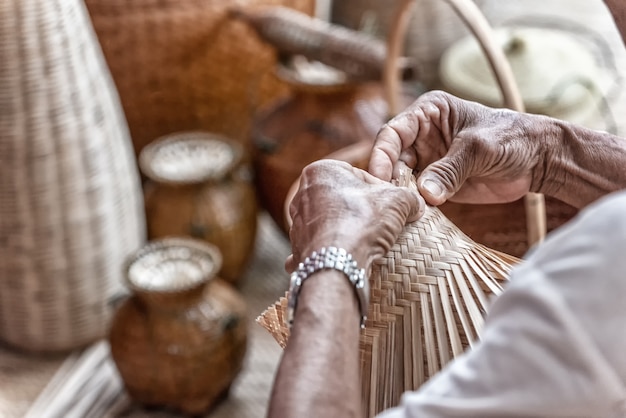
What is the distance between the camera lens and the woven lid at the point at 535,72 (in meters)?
1.35

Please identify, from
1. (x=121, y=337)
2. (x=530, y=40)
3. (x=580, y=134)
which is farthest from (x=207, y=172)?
(x=580, y=134)

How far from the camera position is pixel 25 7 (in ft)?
4.09

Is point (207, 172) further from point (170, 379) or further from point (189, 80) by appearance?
point (170, 379)

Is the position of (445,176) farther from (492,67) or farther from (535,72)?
(535,72)

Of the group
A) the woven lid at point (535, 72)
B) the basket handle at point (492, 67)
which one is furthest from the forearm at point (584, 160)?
the woven lid at point (535, 72)

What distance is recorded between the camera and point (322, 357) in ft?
1.77

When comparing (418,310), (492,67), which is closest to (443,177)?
(418,310)

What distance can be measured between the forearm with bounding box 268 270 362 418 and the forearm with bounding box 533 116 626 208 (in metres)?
0.31

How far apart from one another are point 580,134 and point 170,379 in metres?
0.77

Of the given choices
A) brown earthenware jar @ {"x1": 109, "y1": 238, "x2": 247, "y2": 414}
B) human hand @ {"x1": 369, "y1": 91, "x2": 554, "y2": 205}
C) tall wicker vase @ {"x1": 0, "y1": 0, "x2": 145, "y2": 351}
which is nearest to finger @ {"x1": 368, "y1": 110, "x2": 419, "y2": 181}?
human hand @ {"x1": 369, "y1": 91, "x2": 554, "y2": 205}

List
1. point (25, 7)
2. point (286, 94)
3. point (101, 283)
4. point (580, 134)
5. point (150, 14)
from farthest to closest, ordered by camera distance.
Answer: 1. point (286, 94)
2. point (150, 14)
3. point (101, 283)
4. point (25, 7)
5. point (580, 134)

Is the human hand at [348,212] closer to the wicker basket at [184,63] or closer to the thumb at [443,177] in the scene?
the thumb at [443,177]

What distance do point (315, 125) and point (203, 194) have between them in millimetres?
239

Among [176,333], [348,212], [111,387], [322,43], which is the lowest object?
[111,387]
